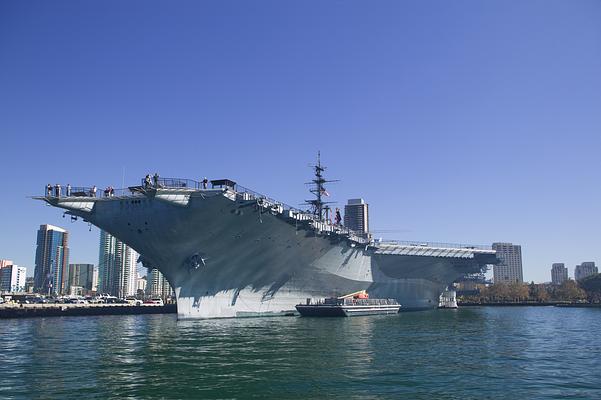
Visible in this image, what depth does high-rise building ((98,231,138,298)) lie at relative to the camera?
526ft

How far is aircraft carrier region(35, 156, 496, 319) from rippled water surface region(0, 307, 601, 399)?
810 centimetres

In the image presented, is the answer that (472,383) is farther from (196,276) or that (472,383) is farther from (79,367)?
(196,276)

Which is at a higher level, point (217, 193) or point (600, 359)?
point (217, 193)

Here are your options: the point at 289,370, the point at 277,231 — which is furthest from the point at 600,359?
the point at 277,231

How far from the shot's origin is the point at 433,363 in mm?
20609

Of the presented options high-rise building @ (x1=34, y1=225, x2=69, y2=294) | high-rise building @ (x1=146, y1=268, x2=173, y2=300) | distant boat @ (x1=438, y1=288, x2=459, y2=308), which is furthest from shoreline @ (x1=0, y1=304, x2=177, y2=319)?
high-rise building @ (x1=34, y1=225, x2=69, y2=294)

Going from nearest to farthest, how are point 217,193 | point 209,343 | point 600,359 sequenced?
1. point 600,359
2. point 209,343
3. point 217,193

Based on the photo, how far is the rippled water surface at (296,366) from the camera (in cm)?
1537

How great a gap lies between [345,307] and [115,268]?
133 metres

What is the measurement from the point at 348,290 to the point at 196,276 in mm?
23324

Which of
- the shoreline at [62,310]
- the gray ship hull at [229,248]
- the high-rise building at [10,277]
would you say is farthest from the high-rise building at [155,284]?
the gray ship hull at [229,248]

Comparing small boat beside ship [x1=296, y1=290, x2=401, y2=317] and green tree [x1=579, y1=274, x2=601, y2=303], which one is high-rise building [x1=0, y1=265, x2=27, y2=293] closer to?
small boat beside ship [x1=296, y1=290, x2=401, y2=317]

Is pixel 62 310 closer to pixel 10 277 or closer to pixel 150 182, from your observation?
pixel 150 182

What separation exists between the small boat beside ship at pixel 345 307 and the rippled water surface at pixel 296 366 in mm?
19534
